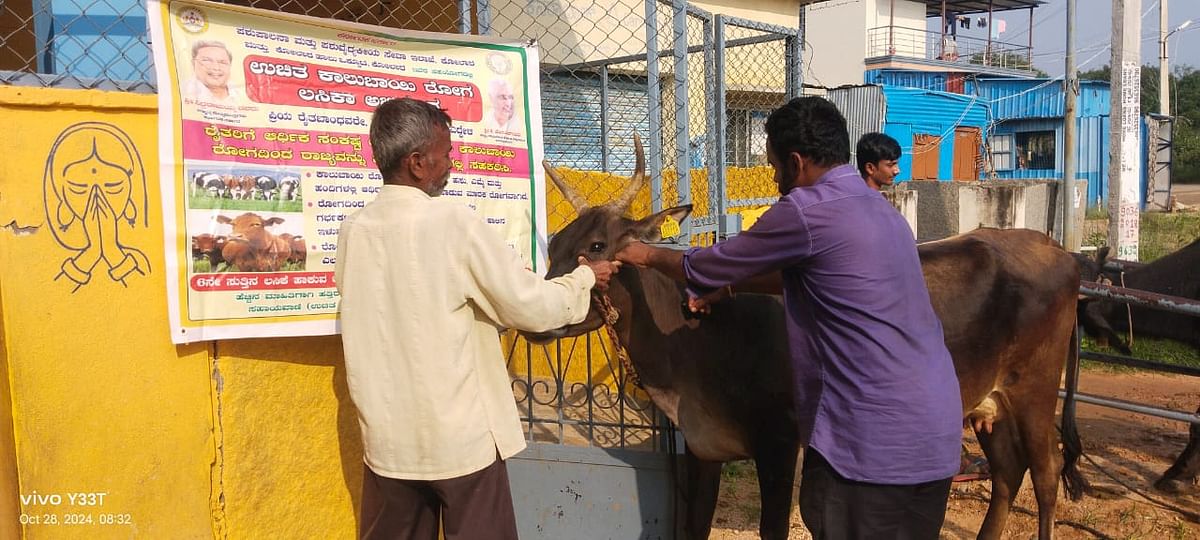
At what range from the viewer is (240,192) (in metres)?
3.22

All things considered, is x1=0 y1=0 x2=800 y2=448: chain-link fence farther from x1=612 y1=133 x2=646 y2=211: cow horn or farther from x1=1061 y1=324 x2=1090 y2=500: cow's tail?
x1=1061 y1=324 x2=1090 y2=500: cow's tail

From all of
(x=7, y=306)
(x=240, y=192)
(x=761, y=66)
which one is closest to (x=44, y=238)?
(x=7, y=306)

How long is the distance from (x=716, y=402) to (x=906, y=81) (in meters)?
27.4

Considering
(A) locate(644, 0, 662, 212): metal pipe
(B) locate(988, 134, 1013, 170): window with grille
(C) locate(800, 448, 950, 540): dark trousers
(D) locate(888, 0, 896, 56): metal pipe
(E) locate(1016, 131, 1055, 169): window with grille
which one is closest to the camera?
(C) locate(800, 448, 950, 540): dark trousers

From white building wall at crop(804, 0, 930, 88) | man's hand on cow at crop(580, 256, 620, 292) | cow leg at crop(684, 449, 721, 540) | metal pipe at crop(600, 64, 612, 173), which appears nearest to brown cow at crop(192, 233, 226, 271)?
man's hand on cow at crop(580, 256, 620, 292)

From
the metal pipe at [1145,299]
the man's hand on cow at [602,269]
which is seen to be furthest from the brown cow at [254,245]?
the metal pipe at [1145,299]

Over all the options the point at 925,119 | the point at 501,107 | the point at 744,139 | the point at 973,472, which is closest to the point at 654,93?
the point at 501,107

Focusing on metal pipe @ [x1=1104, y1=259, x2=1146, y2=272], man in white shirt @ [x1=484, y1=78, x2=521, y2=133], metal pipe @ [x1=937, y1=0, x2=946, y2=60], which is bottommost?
metal pipe @ [x1=1104, y1=259, x2=1146, y2=272]

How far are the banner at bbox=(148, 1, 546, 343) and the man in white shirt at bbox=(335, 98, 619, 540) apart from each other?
0.76 metres

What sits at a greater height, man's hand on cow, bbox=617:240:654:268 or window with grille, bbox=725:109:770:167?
window with grille, bbox=725:109:770:167

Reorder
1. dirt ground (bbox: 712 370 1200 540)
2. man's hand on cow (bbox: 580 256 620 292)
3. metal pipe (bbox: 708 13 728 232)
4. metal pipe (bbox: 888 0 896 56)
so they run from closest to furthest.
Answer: man's hand on cow (bbox: 580 256 620 292)
metal pipe (bbox: 708 13 728 232)
dirt ground (bbox: 712 370 1200 540)
metal pipe (bbox: 888 0 896 56)

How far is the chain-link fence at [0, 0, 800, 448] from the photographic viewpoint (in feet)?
12.4

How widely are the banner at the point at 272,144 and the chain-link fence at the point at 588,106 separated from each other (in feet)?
1.02

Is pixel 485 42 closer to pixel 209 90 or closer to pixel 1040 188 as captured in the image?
pixel 209 90
